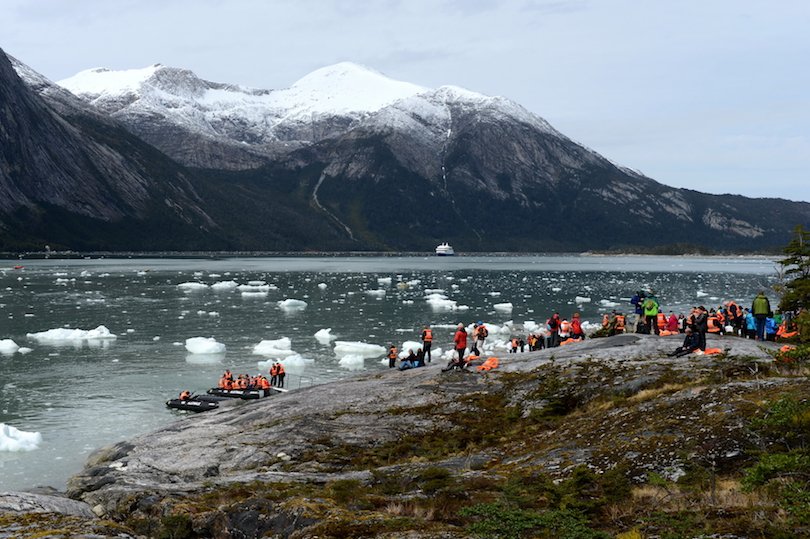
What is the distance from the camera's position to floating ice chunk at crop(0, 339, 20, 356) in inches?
1998

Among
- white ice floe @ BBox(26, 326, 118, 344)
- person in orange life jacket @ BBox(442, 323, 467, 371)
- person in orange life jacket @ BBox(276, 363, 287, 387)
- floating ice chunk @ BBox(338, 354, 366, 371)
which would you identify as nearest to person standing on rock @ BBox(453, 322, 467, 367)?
person in orange life jacket @ BBox(442, 323, 467, 371)

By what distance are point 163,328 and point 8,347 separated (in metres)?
15.1

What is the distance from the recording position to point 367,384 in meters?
27.5

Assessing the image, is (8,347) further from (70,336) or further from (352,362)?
(352,362)

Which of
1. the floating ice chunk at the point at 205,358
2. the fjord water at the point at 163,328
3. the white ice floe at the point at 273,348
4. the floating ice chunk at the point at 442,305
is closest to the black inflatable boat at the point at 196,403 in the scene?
the fjord water at the point at 163,328

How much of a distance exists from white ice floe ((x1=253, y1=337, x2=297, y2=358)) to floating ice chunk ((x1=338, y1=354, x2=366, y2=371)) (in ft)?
17.6

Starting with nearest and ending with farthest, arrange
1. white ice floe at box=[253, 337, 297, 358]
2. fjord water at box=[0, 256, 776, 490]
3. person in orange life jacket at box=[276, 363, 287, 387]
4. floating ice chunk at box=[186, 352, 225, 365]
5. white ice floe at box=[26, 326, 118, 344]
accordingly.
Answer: fjord water at box=[0, 256, 776, 490]
person in orange life jacket at box=[276, 363, 287, 387]
floating ice chunk at box=[186, 352, 225, 365]
white ice floe at box=[253, 337, 297, 358]
white ice floe at box=[26, 326, 118, 344]

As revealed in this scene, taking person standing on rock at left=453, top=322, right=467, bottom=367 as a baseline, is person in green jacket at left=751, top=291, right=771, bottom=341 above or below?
above

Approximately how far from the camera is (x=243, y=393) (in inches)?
1351

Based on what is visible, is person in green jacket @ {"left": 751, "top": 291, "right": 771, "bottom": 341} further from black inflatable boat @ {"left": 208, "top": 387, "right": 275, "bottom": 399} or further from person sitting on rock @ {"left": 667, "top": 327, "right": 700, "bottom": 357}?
black inflatable boat @ {"left": 208, "top": 387, "right": 275, "bottom": 399}

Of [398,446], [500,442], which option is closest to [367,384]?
[398,446]

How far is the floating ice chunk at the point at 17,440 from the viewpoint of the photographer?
26.4 m

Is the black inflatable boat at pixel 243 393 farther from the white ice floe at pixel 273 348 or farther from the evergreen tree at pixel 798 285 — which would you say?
the evergreen tree at pixel 798 285

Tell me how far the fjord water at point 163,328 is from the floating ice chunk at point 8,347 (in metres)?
1.95
